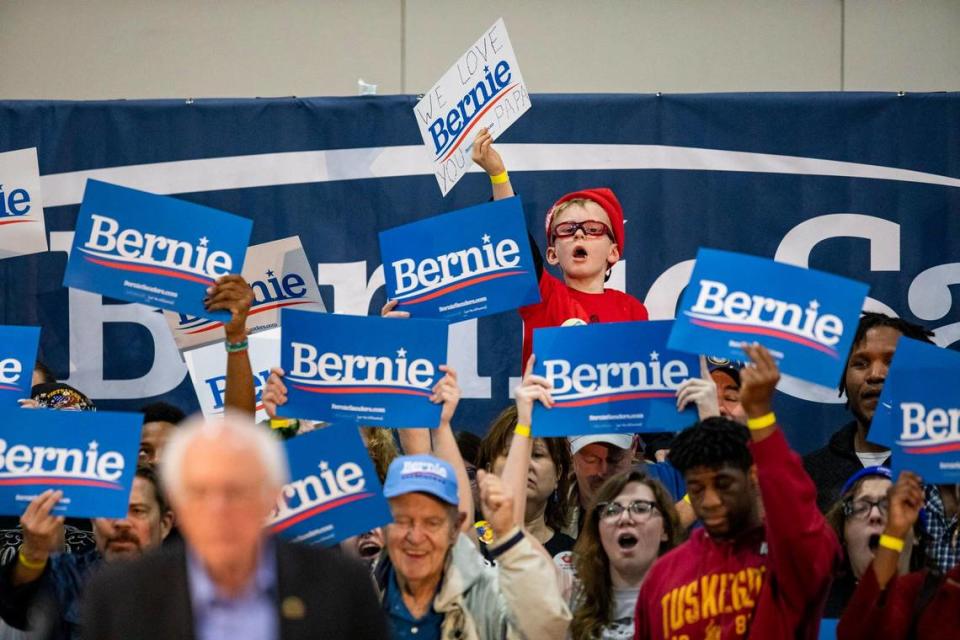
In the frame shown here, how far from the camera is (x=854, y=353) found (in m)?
5.35

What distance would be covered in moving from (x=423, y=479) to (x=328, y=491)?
349 millimetres

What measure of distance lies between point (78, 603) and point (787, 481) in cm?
212

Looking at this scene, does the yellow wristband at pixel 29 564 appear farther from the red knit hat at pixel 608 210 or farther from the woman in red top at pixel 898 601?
the red knit hat at pixel 608 210

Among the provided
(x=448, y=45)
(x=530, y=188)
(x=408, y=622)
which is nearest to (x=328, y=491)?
(x=408, y=622)

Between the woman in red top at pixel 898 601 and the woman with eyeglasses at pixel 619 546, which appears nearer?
the woman in red top at pixel 898 601

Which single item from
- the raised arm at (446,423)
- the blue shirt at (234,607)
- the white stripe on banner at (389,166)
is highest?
the white stripe on banner at (389,166)

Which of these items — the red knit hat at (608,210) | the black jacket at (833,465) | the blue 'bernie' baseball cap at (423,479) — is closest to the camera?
the blue 'bernie' baseball cap at (423,479)

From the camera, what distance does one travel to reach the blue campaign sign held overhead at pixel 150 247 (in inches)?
191

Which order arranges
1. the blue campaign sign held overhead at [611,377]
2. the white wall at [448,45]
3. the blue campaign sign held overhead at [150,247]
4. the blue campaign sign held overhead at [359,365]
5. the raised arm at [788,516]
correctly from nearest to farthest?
the raised arm at [788,516] → the blue campaign sign held overhead at [611,377] → the blue campaign sign held overhead at [359,365] → the blue campaign sign held overhead at [150,247] → the white wall at [448,45]

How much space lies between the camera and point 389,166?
680cm

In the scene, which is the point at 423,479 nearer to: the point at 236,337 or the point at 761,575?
the point at 761,575

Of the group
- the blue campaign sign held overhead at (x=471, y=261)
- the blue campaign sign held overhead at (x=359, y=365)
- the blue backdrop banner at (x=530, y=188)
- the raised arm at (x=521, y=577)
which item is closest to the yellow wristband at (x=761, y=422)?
the raised arm at (x=521, y=577)

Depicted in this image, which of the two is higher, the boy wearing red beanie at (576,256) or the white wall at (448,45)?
the white wall at (448,45)

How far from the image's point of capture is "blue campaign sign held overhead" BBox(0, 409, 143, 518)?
434 centimetres
